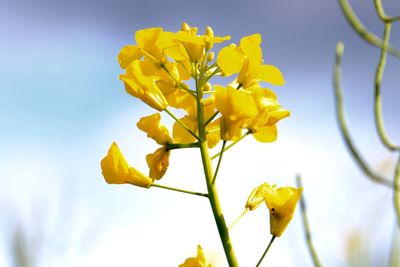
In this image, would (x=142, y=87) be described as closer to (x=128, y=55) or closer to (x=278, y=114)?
(x=128, y=55)

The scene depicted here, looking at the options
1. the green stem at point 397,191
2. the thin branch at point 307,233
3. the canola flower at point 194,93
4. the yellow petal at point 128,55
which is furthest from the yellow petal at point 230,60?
the green stem at point 397,191

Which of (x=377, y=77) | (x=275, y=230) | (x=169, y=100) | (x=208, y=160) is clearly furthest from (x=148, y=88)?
(x=377, y=77)

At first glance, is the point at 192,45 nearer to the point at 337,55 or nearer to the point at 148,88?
the point at 148,88

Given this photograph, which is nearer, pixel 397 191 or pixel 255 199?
pixel 255 199

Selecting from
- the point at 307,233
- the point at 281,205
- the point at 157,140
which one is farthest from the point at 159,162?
the point at 307,233

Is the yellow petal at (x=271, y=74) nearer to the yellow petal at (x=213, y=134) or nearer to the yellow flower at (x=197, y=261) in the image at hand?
the yellow petal at (x=213, y=134)

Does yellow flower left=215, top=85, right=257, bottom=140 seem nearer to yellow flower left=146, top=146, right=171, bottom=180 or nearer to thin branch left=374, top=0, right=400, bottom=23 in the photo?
yellow flower left=146, top=146, right=171, bottom=180
